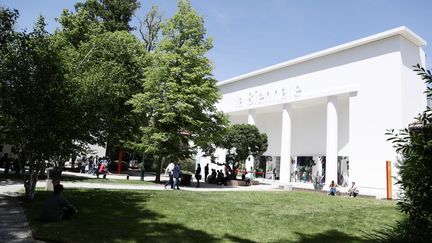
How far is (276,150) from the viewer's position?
4134cm

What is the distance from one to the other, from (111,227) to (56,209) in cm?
153

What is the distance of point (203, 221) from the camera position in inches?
386

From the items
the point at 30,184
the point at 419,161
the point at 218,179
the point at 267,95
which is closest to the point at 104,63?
the point at 30,184

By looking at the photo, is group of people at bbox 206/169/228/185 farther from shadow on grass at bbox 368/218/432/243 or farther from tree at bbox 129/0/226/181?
shadow on grass at bbox 368/218/432/243

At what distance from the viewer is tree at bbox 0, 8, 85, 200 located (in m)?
11.0

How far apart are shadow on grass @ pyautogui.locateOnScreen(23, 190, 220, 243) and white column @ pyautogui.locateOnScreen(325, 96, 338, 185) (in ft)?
69.3

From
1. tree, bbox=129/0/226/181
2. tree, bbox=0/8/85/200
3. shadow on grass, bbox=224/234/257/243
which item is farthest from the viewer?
tree, bbox=129/0/226/181

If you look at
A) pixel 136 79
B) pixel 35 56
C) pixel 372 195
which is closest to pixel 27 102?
pixel 35 56

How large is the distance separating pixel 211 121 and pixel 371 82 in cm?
1384

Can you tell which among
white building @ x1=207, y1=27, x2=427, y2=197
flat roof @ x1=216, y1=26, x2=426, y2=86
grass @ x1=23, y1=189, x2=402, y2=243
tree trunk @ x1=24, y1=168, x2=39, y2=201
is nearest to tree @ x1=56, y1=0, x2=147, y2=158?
tree trunk @ x1=24, y1=168, x2=39, y2=201

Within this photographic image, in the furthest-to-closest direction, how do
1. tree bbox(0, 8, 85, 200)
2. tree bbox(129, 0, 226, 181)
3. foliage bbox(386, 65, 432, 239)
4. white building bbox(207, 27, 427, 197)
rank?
white building bbox(207, 27, 427, 197)
tree bbox(129, 0, 226, 181)
tree bbox(0, 8, 85, 200)
foliage bbox(386, 65, 432, 239)

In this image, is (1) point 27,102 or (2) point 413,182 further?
(1) point 27,102

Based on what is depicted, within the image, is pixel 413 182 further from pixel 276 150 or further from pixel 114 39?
pixel 276 150

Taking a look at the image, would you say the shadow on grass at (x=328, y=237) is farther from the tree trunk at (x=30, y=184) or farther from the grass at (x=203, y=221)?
the tree trunk at (x=30, y=184)
